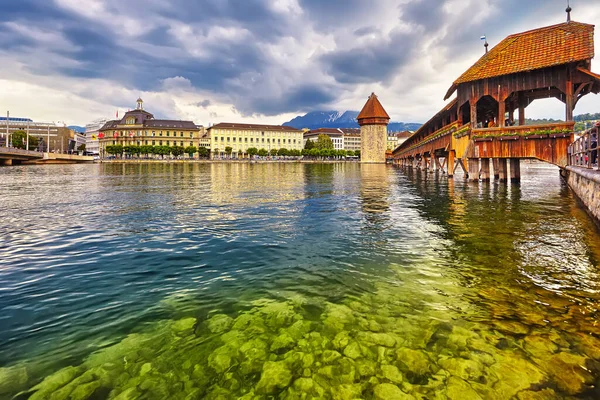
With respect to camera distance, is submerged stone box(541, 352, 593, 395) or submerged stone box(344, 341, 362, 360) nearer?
submerged stone box(541, 352, 593, 395)

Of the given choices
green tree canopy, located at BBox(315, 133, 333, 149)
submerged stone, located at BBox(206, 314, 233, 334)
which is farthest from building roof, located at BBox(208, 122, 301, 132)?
submerged stone, located at BBox(206, 314, 233, 334)

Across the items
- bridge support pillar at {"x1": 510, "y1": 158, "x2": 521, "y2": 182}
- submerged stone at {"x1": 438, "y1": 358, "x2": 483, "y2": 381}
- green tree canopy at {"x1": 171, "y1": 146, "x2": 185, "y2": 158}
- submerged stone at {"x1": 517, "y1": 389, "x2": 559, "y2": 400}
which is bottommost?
submerged stone at {"x1": 517, "y1": 389, "x2": 559, "y2": 400}

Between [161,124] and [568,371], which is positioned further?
[161,124]

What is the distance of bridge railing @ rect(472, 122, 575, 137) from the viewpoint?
18.5 metres

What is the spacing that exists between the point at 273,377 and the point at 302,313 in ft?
4.63

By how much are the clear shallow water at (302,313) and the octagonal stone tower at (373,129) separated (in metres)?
92.9

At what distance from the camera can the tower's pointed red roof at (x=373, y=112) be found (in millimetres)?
97869

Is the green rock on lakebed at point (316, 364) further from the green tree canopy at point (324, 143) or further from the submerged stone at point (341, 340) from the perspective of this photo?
the green tree canopy at point (324, 143)

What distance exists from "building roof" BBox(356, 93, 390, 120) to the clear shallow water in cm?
9272

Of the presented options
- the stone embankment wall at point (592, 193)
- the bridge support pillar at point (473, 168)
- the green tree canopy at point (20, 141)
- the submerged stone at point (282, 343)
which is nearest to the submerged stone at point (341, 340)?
the submerged stone at point (282, 343)

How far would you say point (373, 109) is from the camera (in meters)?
99.1

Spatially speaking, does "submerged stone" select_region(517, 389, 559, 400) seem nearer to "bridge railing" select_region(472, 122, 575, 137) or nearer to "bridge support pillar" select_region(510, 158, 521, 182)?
"bridge railing" select_region(472, 122, 575, 137)

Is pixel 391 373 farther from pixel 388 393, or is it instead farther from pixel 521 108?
pixel 521 108

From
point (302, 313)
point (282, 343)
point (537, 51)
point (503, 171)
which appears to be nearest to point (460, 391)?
point (282, 343)
